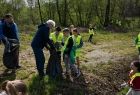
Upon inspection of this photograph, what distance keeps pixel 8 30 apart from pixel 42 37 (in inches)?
61.9

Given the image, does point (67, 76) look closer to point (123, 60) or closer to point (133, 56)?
point (123, 60)

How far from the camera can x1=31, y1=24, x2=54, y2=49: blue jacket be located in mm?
14625

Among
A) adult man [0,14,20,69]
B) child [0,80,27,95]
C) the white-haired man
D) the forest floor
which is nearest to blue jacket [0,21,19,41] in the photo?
adult man [0,14,20,69]

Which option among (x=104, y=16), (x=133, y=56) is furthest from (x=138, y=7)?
(x=133, y=56)

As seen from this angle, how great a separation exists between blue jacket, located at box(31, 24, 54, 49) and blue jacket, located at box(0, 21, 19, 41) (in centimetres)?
115

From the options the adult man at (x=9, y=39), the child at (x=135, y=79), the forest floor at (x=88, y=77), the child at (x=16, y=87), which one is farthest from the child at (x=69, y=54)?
the child at (x=16, y=87)

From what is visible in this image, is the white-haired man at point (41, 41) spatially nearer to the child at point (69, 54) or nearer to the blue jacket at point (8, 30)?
the child at point (69, 54)

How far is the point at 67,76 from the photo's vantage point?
52.3 ft

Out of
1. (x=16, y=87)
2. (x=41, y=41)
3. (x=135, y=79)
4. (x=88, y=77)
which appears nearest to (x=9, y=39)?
(x=41, y=41)

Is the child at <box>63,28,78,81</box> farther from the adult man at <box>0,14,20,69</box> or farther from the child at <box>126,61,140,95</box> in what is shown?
the child at <box>126,61,140,95</box>

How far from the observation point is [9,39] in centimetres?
1575

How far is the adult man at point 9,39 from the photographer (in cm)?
1548

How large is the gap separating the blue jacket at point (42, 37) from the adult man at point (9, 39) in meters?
1.12

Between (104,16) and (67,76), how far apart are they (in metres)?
47.6
